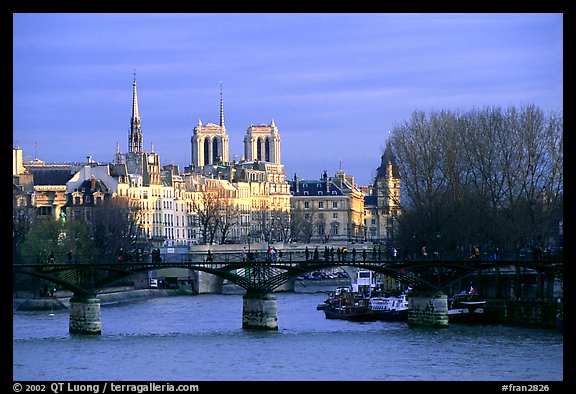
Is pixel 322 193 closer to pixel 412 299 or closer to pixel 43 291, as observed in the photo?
pixel 43 291

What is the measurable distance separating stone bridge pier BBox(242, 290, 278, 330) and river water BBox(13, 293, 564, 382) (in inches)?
17.2

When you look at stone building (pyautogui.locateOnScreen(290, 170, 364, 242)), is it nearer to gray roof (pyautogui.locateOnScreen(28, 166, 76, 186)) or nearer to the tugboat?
gray roof (pyautogui.locateOnScreen(28, 166, 76, 186))

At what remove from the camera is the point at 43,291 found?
→ 240ft

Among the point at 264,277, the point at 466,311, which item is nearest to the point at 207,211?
the point at 466,311

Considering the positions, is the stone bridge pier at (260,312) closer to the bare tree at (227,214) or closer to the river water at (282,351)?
the river water at (282,351)

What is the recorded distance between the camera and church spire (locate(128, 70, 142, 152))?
14875 cm

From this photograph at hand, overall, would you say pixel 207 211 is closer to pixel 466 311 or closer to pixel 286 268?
pixel 466 311

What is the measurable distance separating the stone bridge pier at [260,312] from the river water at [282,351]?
1.43ft

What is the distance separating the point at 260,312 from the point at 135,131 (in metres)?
96.4

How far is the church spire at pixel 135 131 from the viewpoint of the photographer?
149m

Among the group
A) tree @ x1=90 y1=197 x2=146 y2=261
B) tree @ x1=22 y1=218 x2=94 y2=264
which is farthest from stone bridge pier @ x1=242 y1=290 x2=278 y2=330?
tree @ x1=22 y1=218 x2=94 y2=264

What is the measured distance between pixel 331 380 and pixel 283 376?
1.60 metres

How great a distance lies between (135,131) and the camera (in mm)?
149875

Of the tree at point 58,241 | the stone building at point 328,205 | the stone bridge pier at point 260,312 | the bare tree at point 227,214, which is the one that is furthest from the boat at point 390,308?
the stone building at point 328,205
